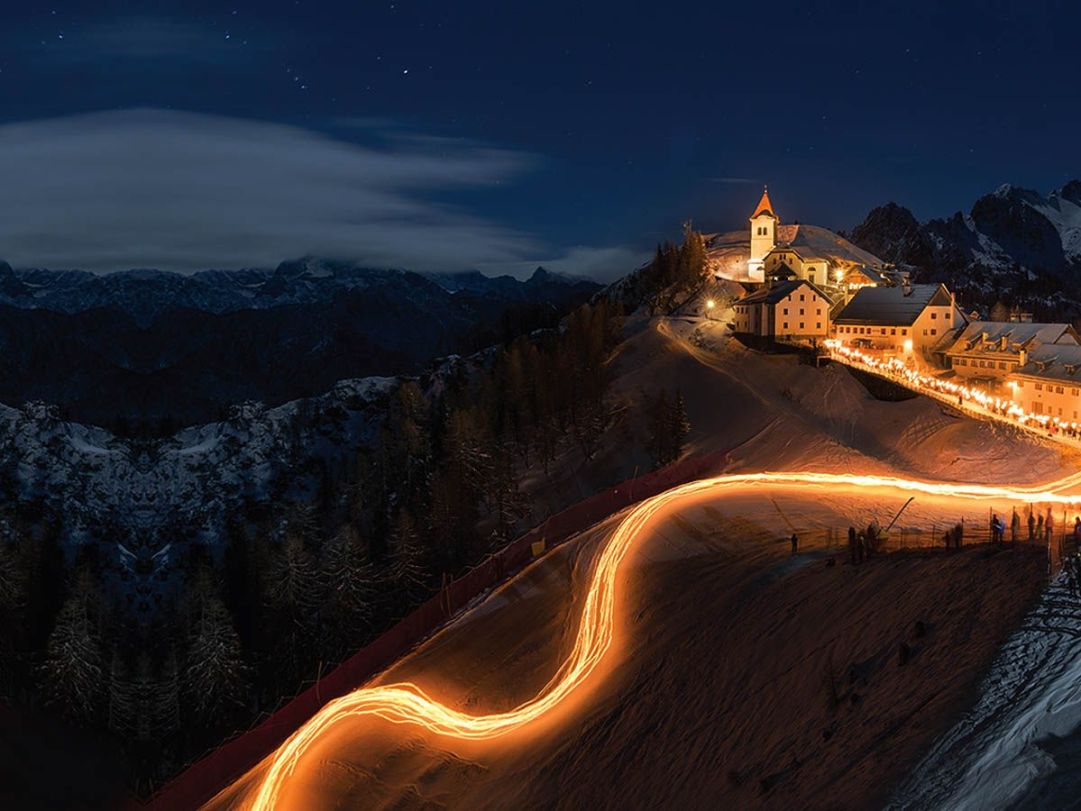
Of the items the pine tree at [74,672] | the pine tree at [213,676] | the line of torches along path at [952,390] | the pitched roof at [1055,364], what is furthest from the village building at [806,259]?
the pine tree at [74,672]

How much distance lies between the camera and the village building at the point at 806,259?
10644 centimetres

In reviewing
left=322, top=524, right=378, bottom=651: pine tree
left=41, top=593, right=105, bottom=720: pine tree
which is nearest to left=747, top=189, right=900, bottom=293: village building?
left=322, top=524, right=378, bottom=651: pine tree

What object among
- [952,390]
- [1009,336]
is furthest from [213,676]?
[1009,336]

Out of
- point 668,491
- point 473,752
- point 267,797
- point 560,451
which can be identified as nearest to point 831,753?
point 473,752

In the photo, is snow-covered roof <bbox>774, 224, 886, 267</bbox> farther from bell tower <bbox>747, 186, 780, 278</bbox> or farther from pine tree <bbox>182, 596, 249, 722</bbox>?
pine tree <bbox>182, 596, 249, 722</bbox>

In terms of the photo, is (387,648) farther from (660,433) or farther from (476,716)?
(660,433)

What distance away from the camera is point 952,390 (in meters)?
66.8

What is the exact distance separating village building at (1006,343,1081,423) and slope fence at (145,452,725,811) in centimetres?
3172

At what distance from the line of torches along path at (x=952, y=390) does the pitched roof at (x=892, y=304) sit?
391 centimetres

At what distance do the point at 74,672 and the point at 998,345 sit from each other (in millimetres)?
77988

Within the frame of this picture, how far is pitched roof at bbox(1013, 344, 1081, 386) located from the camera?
2362 inches

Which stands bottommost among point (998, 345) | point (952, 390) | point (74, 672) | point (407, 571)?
point (74, 672)

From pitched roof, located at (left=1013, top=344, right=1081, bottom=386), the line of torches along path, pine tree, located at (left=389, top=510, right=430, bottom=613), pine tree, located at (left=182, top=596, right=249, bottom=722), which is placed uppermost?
pitched roof, located at (left=1013, top=344, right=1081, bottom=386)

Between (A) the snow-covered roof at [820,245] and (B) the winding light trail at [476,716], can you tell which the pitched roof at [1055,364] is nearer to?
(B) the winding light trail at [476,716]
